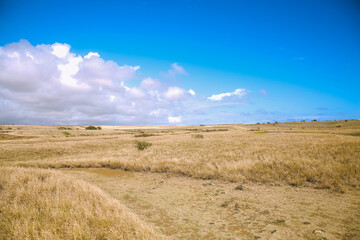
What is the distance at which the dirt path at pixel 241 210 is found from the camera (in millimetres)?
4926

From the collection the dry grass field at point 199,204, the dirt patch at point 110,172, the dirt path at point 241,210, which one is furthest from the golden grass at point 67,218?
the dirt patch at point 110,172

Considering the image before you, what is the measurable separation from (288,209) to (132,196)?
6.13 m

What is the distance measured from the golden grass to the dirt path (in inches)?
37.9

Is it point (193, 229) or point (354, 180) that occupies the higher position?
point (354, 180)

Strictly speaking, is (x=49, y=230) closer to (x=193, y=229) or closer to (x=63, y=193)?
(x=63, y=193)

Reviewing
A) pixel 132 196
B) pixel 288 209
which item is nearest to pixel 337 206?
pixel 288 209

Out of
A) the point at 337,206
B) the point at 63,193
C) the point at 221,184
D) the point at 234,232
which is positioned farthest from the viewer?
the point at 221,184

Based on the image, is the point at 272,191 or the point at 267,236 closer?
the point at 267,236

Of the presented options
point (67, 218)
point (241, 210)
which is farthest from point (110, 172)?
point (241, 210)

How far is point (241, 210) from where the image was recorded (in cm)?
634

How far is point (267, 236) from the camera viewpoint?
472cm

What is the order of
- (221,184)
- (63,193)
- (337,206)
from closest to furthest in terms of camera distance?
(337,206) < (63,193) < (221,184)

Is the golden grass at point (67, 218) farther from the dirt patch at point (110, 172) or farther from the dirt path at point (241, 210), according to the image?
the dirt patch at point (110, 172)

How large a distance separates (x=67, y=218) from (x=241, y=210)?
5.42m
